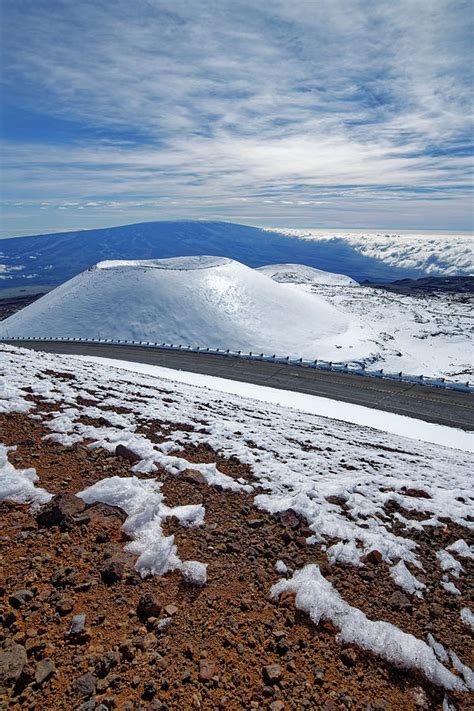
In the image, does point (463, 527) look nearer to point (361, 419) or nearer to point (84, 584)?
point (84, 584)

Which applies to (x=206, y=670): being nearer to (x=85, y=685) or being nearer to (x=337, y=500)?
(x=85, y=685)

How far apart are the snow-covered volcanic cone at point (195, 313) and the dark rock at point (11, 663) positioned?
4646cm

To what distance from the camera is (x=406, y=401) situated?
1238 inches

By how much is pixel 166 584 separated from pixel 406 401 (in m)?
30.5

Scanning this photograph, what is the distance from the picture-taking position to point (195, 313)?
211 ft

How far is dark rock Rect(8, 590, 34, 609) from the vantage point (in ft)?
14.9

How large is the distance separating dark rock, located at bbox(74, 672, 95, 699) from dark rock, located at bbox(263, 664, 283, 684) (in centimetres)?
184

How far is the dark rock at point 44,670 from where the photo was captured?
3685 millimetres

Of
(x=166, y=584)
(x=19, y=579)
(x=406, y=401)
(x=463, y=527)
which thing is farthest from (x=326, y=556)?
(x=406, y=401)

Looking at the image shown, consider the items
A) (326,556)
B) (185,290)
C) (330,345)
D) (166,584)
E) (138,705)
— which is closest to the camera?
(138,705)

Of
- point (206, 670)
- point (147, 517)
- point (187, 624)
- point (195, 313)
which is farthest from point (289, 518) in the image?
point (195, 313)

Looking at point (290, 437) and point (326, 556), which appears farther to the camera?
point (290, 437)

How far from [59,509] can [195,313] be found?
194 ft

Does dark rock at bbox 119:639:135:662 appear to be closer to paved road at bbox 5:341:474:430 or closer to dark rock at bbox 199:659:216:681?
dark rock at bbox 199:659:216:681
